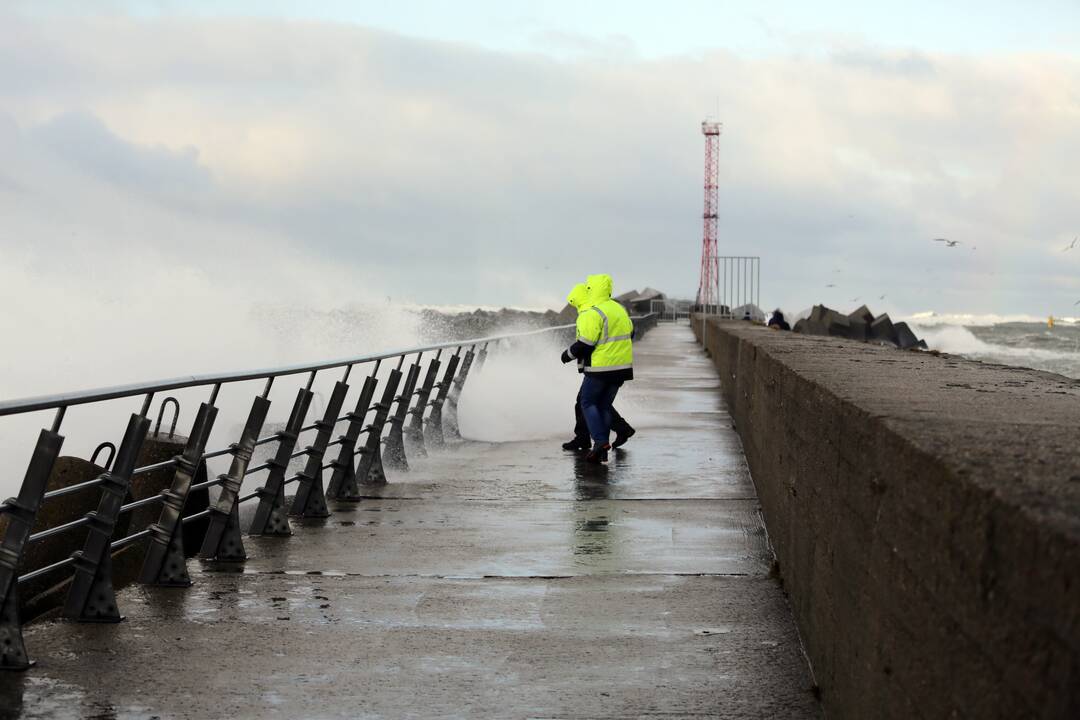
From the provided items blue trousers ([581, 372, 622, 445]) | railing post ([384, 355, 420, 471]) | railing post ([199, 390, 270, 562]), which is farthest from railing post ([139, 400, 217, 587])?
blue trousers ([581, 372, 622, 445])

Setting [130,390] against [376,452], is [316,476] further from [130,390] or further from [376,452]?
[130,390]

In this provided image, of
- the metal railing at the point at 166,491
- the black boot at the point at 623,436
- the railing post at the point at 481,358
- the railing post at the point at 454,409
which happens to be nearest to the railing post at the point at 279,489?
the metal railing at the point at 166,491

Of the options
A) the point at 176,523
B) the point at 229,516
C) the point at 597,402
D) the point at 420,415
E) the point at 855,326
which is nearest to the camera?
the point at 176,523

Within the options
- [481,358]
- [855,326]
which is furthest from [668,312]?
[481,358]

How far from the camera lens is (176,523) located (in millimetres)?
7633

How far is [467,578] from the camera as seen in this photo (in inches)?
324

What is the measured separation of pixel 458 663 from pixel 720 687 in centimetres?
119

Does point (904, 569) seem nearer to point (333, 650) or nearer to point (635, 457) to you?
point (333, 650)

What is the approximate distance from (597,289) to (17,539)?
29.0 ft

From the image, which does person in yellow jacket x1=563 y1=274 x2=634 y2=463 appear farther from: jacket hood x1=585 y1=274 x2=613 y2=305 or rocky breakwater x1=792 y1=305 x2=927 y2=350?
rocky breakwater x1=792 y1=305 x2=927 y2=350

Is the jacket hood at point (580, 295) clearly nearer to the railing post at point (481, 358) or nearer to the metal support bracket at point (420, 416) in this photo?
the metal support bracket at point (420, 416)

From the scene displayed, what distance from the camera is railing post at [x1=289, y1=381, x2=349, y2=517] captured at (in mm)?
10539

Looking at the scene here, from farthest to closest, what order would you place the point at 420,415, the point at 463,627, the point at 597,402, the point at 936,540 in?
the point at 420,415
the point at 597,402
the point at 463,627
the point at 936,540

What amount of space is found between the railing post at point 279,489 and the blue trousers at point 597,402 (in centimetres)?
484
